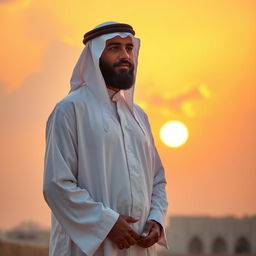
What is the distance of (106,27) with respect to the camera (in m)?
4.90

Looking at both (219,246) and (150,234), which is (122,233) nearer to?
(150,234)

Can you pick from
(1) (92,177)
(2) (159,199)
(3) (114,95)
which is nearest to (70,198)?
(1) (92,177)

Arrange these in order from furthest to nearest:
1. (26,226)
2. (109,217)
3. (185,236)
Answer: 1. (26,226)
2. (185,236)
3. (109,217)

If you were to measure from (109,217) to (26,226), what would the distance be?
6118 centimetres

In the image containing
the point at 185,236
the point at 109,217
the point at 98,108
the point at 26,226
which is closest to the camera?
the point at 109,217

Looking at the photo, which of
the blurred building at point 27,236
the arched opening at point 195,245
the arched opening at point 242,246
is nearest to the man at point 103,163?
the blurred building at point 27,236

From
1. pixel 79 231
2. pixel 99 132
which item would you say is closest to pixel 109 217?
pixel 79 231

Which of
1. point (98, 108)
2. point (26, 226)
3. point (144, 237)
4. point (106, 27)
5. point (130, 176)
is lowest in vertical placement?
point (26, 226)

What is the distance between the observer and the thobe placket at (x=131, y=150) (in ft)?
15.3

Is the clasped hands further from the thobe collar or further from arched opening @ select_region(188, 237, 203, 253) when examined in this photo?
arched opening @ select_region(188, 237, 203, 253)

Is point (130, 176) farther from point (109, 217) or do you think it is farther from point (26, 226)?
point (26, 226)

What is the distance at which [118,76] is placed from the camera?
4.83 metres

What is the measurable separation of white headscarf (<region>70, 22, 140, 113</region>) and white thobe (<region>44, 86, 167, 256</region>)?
52 mm

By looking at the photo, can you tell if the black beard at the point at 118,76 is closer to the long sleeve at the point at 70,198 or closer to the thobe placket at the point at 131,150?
the thobe placket at the point at 131,150
